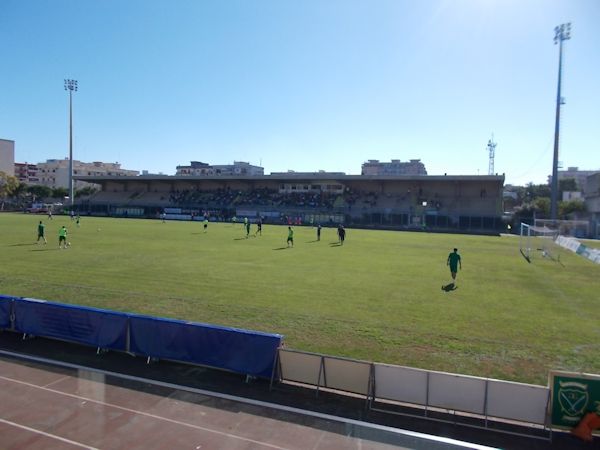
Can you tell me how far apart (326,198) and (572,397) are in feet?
231

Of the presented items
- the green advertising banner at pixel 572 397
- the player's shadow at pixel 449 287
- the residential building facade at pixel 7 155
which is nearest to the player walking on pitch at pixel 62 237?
the player's shadow at pixel 449 287

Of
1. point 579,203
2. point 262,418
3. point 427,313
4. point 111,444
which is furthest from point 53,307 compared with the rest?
point 579,203

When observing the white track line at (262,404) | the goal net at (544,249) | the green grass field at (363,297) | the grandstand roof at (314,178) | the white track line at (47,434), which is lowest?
the white track line at (47,434)

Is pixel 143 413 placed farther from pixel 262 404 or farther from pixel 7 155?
pixel 7 155

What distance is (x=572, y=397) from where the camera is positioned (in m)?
7.53

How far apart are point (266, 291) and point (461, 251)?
72.5ft

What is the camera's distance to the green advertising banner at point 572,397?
746cm

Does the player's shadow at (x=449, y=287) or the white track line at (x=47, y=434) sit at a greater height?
the player's shadow at (x=449, y=287)

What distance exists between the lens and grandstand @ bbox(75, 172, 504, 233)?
6519cm

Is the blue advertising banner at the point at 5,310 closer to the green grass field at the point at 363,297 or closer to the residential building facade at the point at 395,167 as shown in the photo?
the green grass field at the point at 363,297

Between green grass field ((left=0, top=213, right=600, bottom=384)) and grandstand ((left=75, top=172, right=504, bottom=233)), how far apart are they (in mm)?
37148

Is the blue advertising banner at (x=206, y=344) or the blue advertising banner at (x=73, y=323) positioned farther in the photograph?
the blue advertising banner at (x=73, y=323)

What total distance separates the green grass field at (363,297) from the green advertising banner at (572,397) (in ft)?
5.13

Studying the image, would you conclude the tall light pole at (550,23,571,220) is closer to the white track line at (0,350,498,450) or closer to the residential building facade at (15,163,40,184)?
the white track line at (0,350,498,450)
